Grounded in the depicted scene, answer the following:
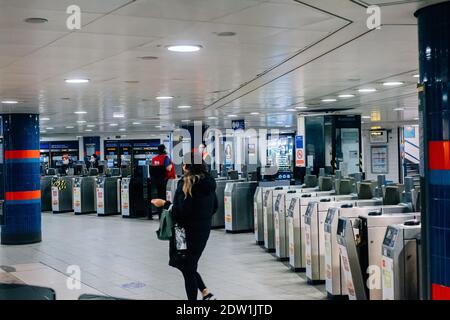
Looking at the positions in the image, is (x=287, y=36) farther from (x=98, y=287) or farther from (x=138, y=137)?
(x=138, y=137)

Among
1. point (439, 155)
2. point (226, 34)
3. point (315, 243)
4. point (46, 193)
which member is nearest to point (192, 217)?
point (226, 34)

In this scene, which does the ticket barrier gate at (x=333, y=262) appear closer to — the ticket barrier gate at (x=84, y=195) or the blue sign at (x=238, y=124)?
the ticket barrier gate at (x=84, y=195)

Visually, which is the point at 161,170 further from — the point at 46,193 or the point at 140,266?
the point at 46,193

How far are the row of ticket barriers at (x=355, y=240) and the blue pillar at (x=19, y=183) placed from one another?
17.2 ft

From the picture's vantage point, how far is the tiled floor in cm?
750

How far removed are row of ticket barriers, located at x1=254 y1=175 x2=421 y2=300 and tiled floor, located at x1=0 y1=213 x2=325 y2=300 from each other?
0.36m

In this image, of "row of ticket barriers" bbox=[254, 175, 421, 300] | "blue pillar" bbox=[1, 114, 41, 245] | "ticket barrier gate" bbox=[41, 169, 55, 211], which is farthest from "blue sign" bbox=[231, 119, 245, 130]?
"row of ticket barriers" bbox=[254, 175, 421, 300]

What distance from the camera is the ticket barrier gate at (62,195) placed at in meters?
18.7

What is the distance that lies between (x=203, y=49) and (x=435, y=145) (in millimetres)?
2688

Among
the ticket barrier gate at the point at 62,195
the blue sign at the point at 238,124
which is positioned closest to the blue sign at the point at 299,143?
the blue sign at the point at 238,124

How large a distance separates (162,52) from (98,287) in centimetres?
332

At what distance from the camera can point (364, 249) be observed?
598 cm
